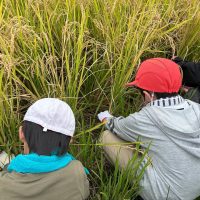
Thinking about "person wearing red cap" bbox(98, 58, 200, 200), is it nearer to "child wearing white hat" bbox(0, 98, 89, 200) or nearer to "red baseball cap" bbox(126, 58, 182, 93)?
"red baseball cap" bbox(126, 58, 182, 93)

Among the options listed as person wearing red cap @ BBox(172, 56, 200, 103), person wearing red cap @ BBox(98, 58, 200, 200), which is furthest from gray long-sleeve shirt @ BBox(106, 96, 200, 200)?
person wearing red cap @ BBox(172, 56, 200, 103)

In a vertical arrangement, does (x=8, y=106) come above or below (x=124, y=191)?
above

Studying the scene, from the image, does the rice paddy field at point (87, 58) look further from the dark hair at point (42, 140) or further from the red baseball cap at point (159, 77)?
the dark hair at point (42, 140)

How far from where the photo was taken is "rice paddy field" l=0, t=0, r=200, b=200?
5.65 ft

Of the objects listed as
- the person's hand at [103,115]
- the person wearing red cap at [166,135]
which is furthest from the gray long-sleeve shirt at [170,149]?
the person's hand at [103,115]

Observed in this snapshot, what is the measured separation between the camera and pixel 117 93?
6.30 ft

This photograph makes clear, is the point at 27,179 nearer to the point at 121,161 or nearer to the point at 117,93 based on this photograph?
the point at 121,161

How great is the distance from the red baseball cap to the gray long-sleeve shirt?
0.06 metres

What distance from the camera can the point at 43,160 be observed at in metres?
1.31

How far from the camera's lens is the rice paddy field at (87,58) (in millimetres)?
1721

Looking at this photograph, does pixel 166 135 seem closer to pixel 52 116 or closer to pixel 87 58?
pixel 52 116

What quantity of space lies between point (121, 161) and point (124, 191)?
0.17 m

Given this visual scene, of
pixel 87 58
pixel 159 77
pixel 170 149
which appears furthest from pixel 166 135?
→ pixel 87 58

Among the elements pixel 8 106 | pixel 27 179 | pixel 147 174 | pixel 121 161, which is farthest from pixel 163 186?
pixel 8 106
